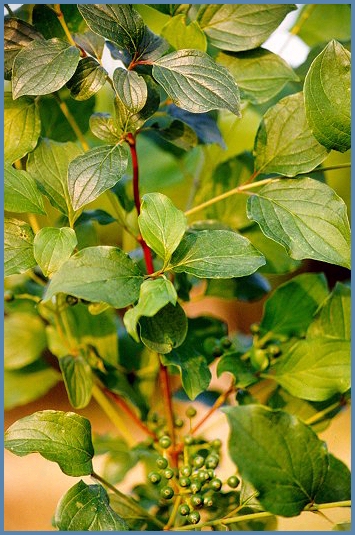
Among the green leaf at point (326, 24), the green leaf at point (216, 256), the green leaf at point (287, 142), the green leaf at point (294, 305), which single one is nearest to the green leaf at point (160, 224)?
the green leaf at point (216, 256)

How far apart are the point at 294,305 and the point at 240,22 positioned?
Result: 26cm

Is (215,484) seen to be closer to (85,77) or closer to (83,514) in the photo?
(83,514)

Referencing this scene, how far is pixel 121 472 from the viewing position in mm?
647

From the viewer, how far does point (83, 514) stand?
0.44m

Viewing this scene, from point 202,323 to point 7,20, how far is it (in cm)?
34

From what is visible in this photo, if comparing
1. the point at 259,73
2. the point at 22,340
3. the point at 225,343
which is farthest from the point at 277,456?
the point at 22,340

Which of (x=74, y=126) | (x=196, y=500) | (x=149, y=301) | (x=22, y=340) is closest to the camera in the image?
(x=149, y=301)

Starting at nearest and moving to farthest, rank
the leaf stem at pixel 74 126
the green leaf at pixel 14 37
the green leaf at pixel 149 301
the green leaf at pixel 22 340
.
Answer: the green leaf at pixel 149 301, the green leaf at pixel 14 37, the leaf stem at pixel 74 126, the green leaf at pixel 22 340

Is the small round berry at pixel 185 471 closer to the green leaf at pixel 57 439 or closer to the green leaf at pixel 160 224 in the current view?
the green leaf at pixel 57 439

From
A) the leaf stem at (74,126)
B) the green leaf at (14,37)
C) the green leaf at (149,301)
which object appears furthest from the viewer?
the leaf stem at (74,126)

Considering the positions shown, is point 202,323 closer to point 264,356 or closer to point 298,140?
point 264,356

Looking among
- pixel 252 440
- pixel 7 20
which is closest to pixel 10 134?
pixel 7 20

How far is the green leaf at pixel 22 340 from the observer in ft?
2.39

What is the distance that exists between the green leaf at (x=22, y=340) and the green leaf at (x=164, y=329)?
0.32m
